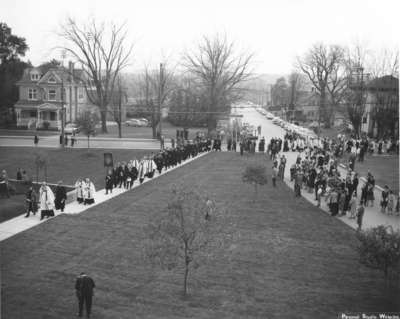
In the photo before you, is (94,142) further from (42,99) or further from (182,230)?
(182,230)

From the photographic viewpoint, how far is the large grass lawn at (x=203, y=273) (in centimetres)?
946

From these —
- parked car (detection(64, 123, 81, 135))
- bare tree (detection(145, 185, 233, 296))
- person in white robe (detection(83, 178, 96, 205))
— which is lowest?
person in white robe (detection(83, 178, 96, 205))

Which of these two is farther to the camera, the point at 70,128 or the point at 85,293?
the point at 70,128

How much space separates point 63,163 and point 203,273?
2191 cm

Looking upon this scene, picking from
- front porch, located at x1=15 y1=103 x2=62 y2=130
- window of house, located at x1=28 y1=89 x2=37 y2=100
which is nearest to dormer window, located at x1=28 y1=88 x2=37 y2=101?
window of house, located at x1=28 y1=89 x2=37 y2=100

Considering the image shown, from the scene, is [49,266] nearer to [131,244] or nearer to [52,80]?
[131,244]

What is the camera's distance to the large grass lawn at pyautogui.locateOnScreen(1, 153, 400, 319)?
9.46 m

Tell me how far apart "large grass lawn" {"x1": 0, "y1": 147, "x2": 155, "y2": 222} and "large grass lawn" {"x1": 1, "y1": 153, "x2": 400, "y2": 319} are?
601 centimetres

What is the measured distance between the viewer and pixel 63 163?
30.9m

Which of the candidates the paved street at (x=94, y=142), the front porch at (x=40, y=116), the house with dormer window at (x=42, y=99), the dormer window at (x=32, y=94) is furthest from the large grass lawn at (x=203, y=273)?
the dormer window at (x=32, y=94)

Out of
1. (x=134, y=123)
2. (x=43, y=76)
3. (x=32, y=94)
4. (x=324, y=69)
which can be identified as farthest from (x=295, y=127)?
(x=32, y=94)

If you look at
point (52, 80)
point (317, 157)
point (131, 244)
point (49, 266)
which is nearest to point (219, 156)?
point (317, 157)

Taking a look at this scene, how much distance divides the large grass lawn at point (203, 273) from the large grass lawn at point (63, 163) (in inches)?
237

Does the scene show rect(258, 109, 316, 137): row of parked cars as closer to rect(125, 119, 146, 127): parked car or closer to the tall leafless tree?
the tall leafless tree
